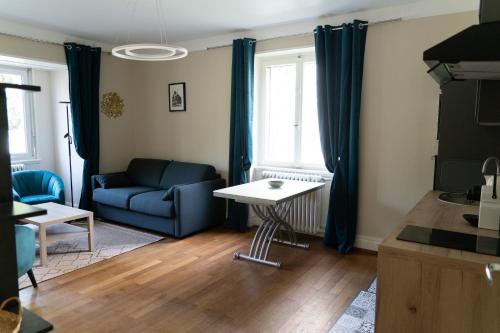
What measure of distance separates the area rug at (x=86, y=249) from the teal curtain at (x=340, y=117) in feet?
7.02

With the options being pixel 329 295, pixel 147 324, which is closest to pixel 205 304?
pixel 147 324

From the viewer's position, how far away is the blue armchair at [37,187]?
466cm

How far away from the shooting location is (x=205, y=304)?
2.75 meters

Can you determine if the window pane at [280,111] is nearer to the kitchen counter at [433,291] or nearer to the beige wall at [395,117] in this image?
the beige wall at [395,117]

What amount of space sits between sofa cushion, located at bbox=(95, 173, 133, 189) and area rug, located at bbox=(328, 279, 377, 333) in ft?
11.9

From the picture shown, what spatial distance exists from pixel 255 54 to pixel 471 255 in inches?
144

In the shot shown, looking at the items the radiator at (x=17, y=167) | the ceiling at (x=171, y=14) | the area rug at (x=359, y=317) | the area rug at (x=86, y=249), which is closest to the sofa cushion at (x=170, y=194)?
the area rug at (x=86, y=249)

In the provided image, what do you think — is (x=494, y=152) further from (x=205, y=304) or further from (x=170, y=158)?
(x=170, y=158)

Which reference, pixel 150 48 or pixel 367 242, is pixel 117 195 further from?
pixel 367 242

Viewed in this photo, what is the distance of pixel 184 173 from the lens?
4961 millimetres

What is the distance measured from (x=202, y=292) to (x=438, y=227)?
6.34 ft

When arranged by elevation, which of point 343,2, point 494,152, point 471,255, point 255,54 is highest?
point 343,2

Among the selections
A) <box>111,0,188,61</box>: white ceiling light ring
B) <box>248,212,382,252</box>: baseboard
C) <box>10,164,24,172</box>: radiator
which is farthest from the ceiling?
<box>248,212,382,252</box>: baseboard

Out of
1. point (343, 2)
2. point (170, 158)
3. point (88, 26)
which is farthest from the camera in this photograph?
point (170, 158)
